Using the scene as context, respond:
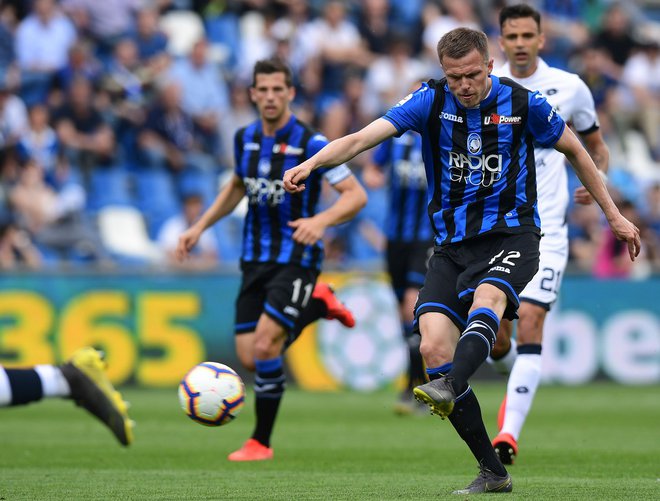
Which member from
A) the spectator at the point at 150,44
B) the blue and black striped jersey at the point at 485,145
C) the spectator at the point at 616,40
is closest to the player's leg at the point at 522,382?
the blue and black striped jersey at the point at 485,145

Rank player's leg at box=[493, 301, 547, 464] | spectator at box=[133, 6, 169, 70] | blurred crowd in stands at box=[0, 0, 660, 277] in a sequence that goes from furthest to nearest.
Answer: spectator at box=[133, 6, 169, 70], blurred crowd in stands at box=[0, 0, 660, 277], player's leg at box=[493, 301, 547, 464]

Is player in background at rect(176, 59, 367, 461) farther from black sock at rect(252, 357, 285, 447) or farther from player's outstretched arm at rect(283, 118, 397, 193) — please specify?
player's outstretched arm at rect(283, 118, 397, 193)

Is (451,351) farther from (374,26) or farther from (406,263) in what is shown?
(374,26)

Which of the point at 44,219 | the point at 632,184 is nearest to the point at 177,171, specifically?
the point at 44,219

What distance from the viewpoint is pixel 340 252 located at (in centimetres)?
1612

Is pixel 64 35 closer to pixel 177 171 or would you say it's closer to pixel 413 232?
pixel 177 171

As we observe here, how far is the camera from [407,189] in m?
12.1

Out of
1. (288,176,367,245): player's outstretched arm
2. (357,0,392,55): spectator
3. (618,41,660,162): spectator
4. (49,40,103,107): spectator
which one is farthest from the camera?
(618,41,660,162): spectator

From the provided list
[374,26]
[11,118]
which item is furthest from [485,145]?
[374,26]

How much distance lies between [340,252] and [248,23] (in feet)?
16.1

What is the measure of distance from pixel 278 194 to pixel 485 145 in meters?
2.54

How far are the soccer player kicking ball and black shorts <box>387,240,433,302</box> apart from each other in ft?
17.8

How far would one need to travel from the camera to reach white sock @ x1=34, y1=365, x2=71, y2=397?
7.10m

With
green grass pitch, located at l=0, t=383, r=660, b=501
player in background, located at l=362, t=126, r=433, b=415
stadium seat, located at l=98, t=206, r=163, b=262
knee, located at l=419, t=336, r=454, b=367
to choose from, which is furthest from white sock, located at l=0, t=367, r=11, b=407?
stadium seat, located at l=98, t=206, r=163, b=262
